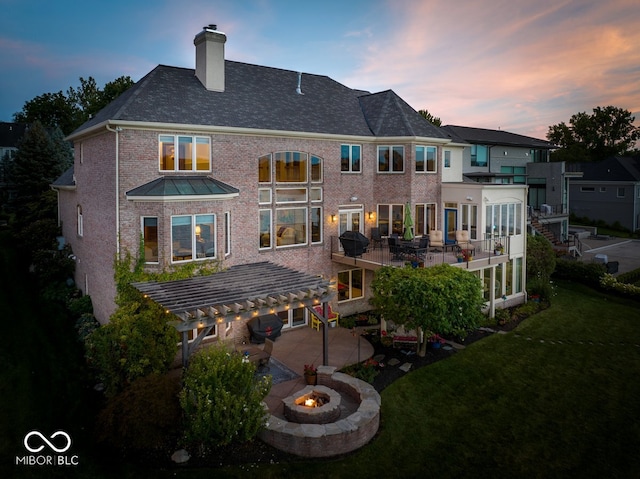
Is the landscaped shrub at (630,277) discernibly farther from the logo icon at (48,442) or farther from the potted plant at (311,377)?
the logo icon at (48,442)

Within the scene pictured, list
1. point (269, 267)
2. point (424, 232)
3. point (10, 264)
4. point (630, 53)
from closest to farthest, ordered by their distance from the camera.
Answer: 1. point (269, 267)
2. point (424, 232)
3. point (630, 53)
4. point (10, 264)

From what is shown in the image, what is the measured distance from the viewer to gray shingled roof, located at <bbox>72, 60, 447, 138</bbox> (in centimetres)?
1708

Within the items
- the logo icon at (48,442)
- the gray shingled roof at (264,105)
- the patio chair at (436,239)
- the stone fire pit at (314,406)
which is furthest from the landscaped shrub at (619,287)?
the logo icon at (48,442)

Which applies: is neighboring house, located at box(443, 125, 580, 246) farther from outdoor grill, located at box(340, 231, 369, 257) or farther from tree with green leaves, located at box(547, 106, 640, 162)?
tree with green leaves, located at box(547, 106, 640, 162)

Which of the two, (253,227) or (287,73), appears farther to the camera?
(287,73)

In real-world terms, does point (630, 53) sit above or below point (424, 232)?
above

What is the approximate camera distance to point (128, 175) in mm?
15617

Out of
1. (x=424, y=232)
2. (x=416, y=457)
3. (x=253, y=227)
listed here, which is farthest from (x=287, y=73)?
(x=416, y=457)

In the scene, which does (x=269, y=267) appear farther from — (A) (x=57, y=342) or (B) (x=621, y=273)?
(B) (x=621, y=273)

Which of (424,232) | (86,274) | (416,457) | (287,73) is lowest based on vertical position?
(416,457)

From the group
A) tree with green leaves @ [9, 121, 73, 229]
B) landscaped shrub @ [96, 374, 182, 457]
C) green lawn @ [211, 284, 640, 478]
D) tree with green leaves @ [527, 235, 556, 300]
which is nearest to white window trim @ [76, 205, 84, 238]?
landscaped shrub @ [96, 374, 182, 457]

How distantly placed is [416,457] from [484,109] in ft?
125

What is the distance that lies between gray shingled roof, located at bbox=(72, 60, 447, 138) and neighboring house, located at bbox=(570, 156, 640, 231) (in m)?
35.4

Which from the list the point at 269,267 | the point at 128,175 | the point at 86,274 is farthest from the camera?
the point at 86,274
